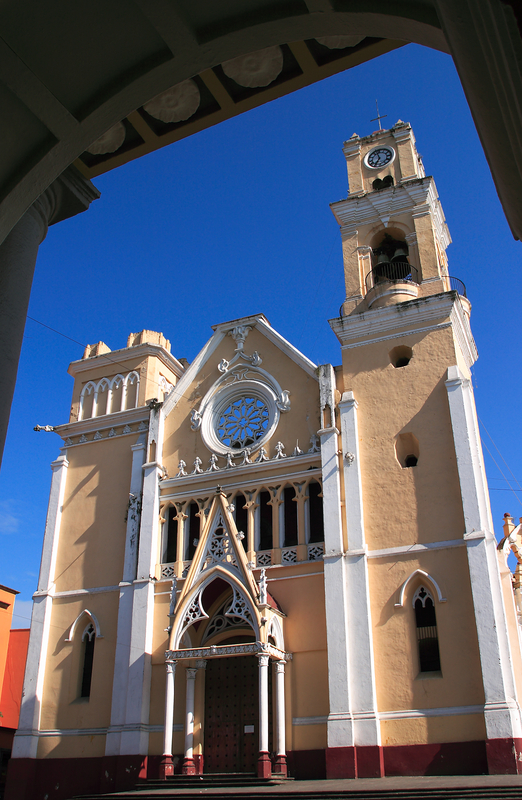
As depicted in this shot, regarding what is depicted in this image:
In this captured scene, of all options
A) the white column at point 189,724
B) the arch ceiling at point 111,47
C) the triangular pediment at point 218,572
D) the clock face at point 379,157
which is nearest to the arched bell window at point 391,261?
the clock face at point 379,157

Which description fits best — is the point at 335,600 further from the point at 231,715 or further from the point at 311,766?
the point at 231,715

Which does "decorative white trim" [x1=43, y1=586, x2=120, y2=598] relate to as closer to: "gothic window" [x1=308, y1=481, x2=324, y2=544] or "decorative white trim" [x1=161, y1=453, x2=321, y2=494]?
"decorative white trim" [x1=161, y1=453, x2=321, y2=494]

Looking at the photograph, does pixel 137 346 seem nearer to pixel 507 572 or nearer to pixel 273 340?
pixel 273 340

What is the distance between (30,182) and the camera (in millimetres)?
3748

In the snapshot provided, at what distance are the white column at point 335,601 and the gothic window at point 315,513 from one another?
2.41ft

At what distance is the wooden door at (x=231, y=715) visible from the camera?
698 inches

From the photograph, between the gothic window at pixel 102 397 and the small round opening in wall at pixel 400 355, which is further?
the gothic window at pixel 102 397

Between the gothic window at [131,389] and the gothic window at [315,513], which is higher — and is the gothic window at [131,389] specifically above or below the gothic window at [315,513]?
above

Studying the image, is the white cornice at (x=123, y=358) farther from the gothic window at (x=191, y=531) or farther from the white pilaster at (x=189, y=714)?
the white pilaster at (x=189, y=714)

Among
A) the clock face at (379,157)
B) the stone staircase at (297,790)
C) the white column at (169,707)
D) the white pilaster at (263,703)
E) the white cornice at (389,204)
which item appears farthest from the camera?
the clock face at (379,157)

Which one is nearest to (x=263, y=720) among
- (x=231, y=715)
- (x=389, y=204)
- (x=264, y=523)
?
(x=231, y=715)

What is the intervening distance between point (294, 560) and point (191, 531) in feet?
Answer: 11.8

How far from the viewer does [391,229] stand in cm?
2317

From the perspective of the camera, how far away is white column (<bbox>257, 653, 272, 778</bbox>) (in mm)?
15805
